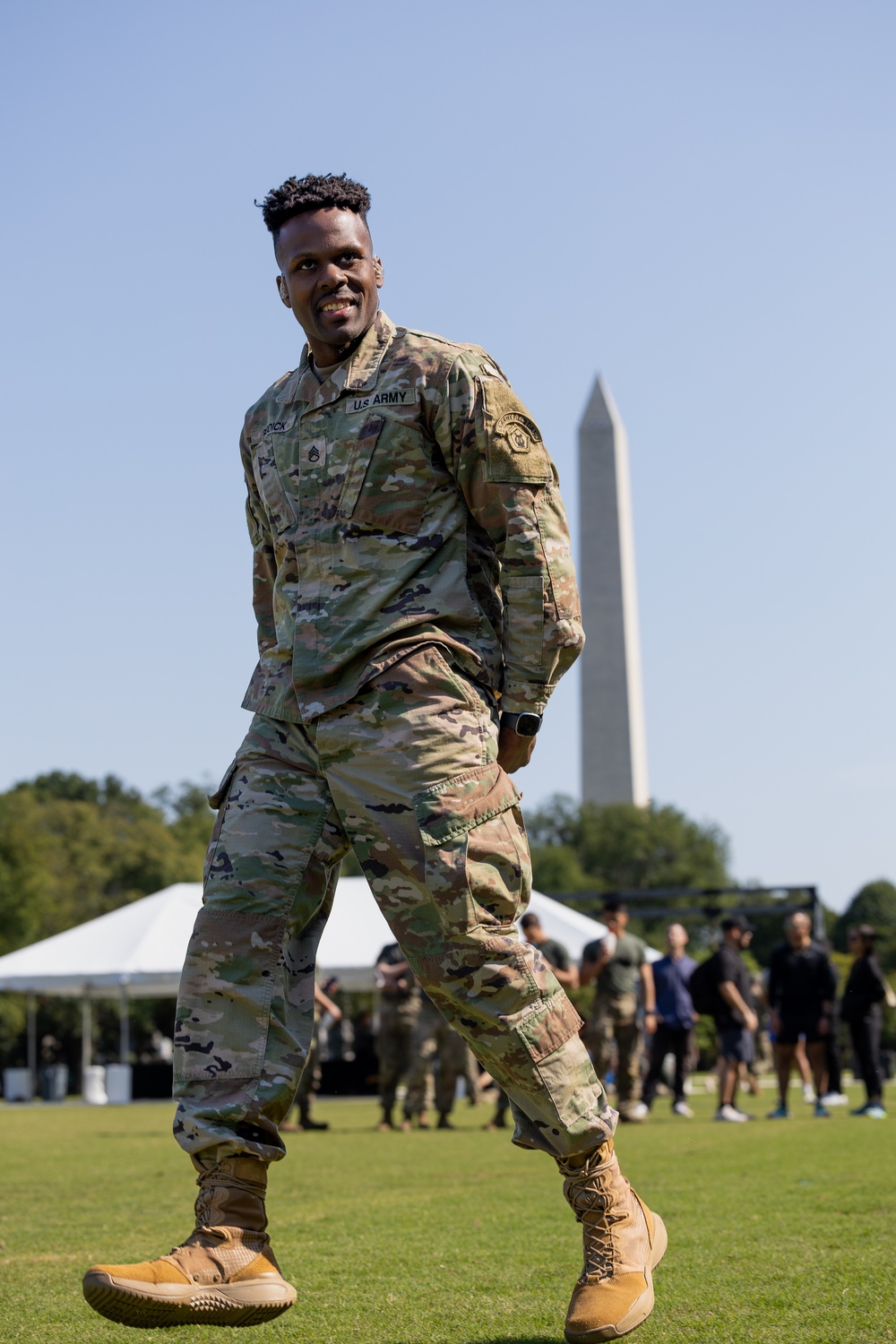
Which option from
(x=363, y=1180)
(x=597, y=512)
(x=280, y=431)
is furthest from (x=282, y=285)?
(x=597, y=512)

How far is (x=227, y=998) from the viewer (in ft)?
11.3

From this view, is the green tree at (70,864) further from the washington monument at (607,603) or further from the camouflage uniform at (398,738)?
the camouflage uniform at (398,738)

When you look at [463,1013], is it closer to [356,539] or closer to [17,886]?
[356,539]

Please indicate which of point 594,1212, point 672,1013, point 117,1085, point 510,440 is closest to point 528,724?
point 510,440

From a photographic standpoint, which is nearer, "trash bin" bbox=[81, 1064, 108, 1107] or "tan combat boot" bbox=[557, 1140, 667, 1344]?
"tan combat boot" bbox=[557, 1140, 667, 1344]

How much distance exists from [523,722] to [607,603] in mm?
52329

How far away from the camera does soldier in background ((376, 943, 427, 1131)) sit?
15.4 meters

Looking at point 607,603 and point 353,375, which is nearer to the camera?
point 353,375

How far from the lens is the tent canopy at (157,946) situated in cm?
2405

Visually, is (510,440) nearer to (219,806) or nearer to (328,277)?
(328,277)

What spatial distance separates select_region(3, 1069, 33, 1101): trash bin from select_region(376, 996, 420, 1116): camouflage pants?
1706 cm

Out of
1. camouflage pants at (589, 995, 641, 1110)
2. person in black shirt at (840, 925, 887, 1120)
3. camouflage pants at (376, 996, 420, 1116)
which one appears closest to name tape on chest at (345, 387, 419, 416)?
camouflage pants at (589, 995, 641, 1110)

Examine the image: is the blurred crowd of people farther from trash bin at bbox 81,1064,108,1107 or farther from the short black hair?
trash bin at bbox 81,1064,108,1107

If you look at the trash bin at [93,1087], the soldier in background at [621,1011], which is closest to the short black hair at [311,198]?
the soldier in background at [621,1011]
